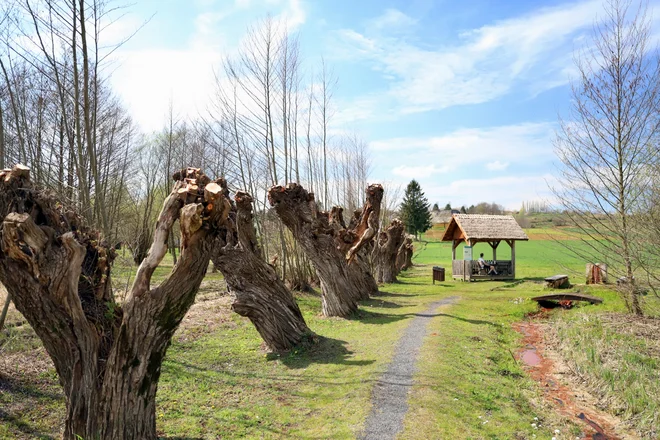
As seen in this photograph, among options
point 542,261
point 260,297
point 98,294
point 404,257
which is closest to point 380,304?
point 260,297

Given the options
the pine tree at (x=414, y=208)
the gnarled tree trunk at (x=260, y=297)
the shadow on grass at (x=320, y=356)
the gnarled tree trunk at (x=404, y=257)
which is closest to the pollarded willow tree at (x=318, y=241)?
the shadow on grass at (x=320, y=356)

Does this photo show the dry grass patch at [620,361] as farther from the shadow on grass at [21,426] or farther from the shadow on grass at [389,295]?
the shadow on grass at [21,426]

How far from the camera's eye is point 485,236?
25.6m

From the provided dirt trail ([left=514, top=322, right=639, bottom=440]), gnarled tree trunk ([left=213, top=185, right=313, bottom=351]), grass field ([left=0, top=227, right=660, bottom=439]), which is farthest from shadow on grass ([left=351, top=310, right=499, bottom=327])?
gnarled tree trunk ([left=213, top=185, right=313, bottom=351])

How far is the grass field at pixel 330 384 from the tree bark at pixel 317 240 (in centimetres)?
89

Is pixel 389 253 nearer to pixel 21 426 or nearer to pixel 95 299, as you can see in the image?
pixel 21 426

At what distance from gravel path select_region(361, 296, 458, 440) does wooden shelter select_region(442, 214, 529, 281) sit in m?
16.5

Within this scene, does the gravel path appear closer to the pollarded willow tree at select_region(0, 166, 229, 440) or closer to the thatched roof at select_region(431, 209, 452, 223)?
the pollarded willow tree at select_region(0, 166, 229, 440)

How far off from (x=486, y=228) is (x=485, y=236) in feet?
2.65

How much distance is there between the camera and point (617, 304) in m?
14.6

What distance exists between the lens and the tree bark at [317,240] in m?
13.0

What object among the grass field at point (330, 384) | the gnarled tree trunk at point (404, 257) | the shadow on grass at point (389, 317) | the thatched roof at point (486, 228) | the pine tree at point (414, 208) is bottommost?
the grass field at point (330, 384)

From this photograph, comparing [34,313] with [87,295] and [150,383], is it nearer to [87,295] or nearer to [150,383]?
[87,295]

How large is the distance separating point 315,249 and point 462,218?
15524mm
